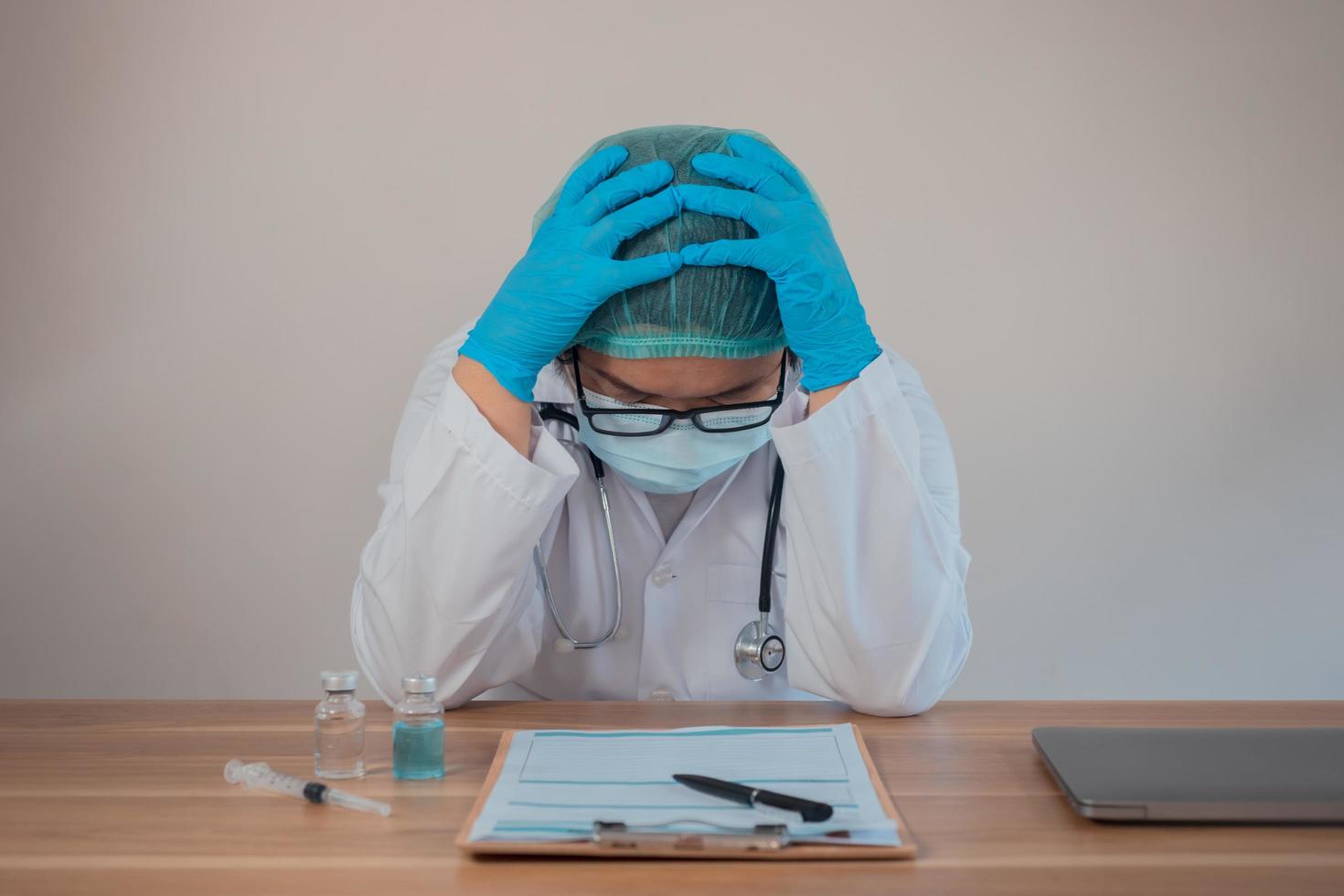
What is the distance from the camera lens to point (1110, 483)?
105 inches

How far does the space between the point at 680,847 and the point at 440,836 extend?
190 millimetres

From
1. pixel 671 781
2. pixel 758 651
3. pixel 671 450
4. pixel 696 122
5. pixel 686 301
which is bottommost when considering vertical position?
pixel 758 651

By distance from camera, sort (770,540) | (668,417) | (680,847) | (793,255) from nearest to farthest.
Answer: (680,847)
(793,255)
(668,417)
(770,540)

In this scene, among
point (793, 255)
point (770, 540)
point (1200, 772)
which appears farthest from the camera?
point (770, 540)

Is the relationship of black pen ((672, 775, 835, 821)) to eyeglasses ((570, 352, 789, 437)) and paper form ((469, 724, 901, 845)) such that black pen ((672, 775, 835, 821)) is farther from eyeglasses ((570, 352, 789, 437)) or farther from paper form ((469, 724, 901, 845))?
eyeglasses ((570, 352, 789, 437))

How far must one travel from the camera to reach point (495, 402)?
1334 millimetres

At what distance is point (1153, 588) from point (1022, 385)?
0.61 metres

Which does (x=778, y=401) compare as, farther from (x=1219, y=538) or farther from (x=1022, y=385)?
(x=1219, y=538)

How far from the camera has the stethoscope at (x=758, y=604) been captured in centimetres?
147

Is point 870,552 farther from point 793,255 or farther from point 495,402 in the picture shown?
point 495,402

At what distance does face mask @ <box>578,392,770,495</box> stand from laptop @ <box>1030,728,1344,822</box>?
0.58 metres

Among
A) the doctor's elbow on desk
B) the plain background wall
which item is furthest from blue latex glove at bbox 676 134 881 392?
the plain background wall

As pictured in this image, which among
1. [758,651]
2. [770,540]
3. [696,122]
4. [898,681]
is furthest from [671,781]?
[696,122]

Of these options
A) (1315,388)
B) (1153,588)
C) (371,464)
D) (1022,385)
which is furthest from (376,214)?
(1315,388)
